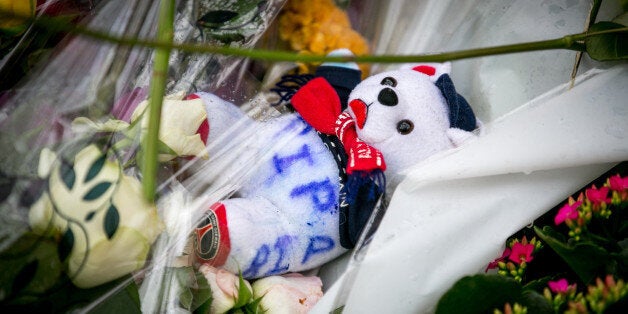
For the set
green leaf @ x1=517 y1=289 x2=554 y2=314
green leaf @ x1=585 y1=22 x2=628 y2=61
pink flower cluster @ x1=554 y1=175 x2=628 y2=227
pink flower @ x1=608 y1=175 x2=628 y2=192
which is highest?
green leaf @ x1=585 y1=22 x2=628 y2=61

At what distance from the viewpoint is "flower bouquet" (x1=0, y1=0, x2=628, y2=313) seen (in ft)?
1.52

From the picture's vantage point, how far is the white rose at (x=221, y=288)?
61 centimetres

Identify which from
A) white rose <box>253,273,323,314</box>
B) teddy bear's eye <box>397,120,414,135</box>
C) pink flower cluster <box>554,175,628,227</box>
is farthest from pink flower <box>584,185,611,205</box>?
white rose <box>253,273,323,314</box>

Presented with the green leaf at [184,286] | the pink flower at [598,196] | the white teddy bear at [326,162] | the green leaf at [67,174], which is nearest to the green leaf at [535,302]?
the pink flower at [598,196]

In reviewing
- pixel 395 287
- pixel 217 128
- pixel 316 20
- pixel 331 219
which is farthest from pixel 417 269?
pixel 316 20

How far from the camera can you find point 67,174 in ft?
1.54

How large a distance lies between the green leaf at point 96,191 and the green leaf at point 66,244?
33mm

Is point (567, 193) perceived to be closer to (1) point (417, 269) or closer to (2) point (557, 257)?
(2) point (557, 257)

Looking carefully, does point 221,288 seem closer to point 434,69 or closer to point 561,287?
point 561,287

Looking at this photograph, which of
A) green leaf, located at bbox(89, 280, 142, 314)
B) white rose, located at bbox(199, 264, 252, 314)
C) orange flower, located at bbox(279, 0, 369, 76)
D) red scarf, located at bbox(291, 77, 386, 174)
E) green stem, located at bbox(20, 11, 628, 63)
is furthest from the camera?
orange flower, located at bbox(279, 0, 369, 76)

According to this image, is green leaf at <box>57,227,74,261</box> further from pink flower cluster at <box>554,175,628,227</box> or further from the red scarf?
pink flower cluster at <box>554,175,628,227</box>

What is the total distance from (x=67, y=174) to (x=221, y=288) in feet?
0.78

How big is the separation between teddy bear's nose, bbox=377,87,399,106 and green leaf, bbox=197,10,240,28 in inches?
10.2

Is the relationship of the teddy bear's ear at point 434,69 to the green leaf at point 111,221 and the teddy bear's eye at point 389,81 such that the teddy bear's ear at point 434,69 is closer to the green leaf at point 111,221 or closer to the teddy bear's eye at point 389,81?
the teddy bear's eye at point 389,81
